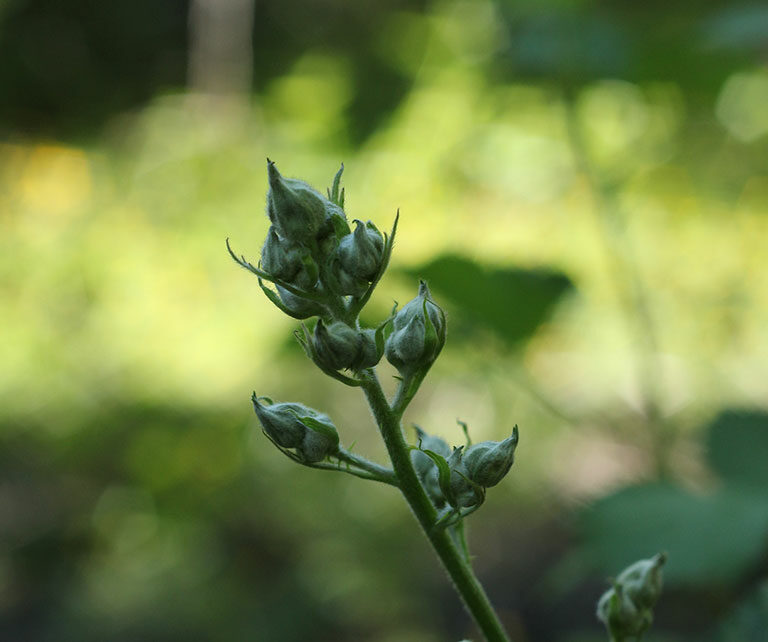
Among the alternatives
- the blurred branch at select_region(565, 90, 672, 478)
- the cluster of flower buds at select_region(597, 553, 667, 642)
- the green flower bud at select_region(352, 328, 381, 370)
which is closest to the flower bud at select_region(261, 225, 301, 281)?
the green flower bud at select_region(352, 328, 381, 370)

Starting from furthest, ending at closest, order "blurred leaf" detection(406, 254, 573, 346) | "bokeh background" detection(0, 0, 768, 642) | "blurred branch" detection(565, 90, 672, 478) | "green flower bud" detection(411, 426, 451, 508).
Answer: "bokeh background" detection(0, 0, 768, 642) < "blurred branch" detection(565, 90, 672, 478) < "blurred leaf" detection(406, 254, 573, 346) < "green flower bud" detection(411, 426, 451, 508)

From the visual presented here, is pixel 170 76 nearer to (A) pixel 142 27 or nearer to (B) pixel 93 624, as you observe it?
(A) pixel 142 27

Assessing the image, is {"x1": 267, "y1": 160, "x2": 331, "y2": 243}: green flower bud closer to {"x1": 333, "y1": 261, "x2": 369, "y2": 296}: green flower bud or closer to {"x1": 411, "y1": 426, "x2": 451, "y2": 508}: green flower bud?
{"x1": 333, "y1": 261, "x2": 369, "y2": 296}: green flower bud

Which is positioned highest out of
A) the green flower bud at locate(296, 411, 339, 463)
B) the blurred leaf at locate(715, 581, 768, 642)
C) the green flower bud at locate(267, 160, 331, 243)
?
the green flower bud at locate(267, 160, 331, 243)

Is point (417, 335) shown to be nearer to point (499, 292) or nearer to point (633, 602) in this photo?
point (633, 602)

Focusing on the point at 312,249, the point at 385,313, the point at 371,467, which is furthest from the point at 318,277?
the point at 385,313

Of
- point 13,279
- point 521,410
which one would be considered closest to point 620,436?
point 521,410
